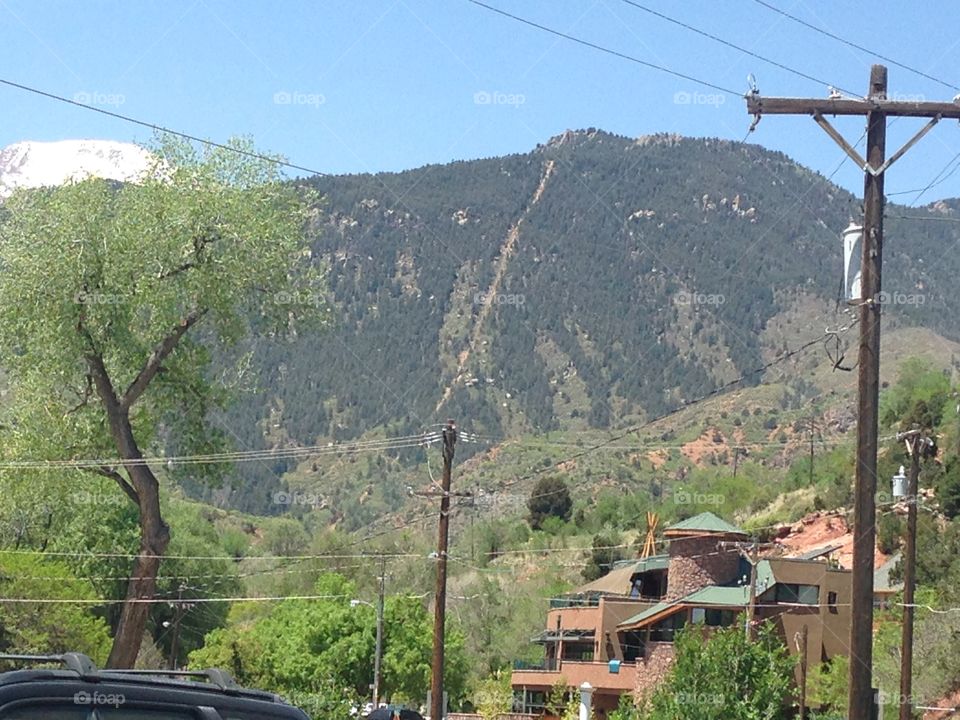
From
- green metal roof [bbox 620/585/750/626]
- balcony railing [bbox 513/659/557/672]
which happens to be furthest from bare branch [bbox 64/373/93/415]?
balcony railing [bbox 513/659/557/672]

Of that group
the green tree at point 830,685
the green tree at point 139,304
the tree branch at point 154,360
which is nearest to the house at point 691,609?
the green tree at point 830,685

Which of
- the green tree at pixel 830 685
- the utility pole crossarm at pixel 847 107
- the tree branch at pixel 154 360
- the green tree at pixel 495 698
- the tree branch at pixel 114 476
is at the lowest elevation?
the green tree at pixel 495 698

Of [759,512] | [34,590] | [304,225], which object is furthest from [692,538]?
[759,512]

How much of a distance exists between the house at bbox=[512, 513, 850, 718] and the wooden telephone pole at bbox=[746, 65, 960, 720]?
1599 inches

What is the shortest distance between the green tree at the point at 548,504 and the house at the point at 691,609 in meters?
74.3

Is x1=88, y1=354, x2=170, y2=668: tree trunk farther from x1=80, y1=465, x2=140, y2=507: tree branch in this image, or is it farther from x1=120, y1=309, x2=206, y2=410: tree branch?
x1=120, y1=309, x2=206, y2=410: tree branch

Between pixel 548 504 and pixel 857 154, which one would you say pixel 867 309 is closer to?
pixel 857 154

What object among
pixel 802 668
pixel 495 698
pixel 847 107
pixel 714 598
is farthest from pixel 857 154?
pixel 495 698

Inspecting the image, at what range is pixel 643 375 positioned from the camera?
652ft

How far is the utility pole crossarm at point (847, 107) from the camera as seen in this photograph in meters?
19.3

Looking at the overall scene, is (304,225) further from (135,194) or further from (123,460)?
(123,460)

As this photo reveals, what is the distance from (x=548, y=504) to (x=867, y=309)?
13290 centimetres

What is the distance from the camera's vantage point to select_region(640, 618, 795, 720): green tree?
4188 centimetres

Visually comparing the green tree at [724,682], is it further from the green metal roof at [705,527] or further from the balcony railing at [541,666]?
the balcony railing at [541,666]
